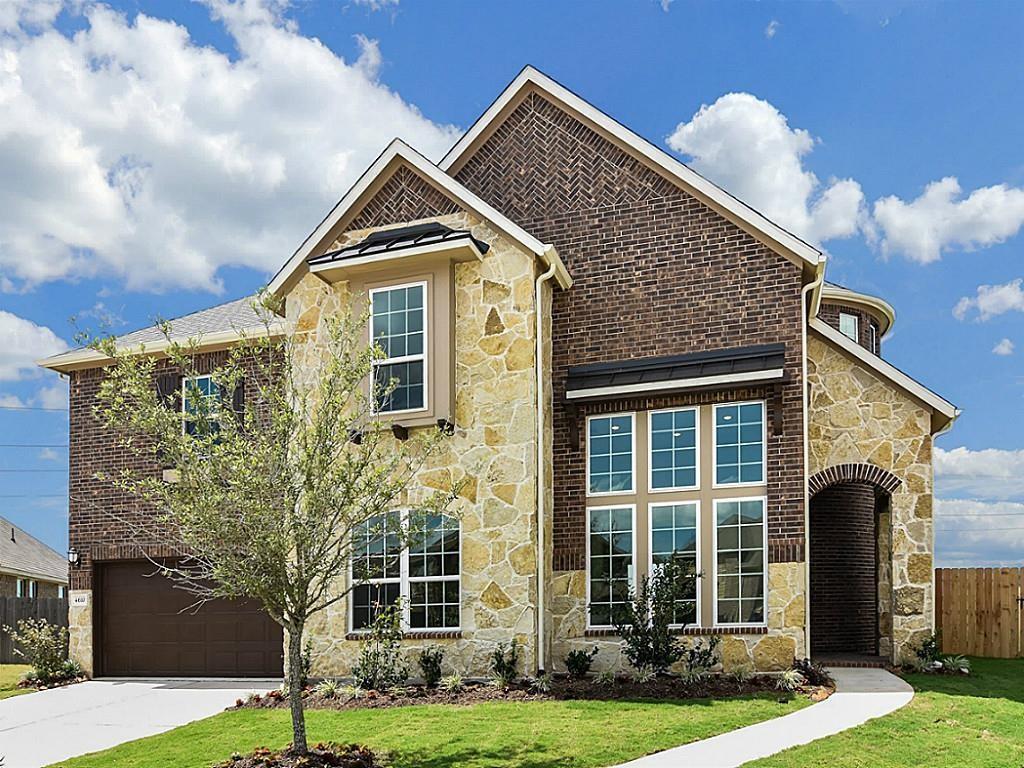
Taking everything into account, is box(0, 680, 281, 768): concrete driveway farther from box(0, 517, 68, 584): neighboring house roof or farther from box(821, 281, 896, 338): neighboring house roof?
box(0, 517, 68, 584): neighboring house roof

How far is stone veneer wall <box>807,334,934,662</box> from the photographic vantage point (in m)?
16.9

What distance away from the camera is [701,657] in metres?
14.4

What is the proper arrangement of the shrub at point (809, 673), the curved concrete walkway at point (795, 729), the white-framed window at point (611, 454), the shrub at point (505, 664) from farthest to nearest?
the white-framed window at point (611, 454), the shrub at point (505, 664), the shrub at point (809, 673), the curved concrete walkway at point (795, 729)

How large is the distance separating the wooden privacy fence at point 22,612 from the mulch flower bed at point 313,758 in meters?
16.9

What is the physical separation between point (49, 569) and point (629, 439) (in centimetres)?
2873

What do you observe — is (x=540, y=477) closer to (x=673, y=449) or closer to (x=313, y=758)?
(x=673, y=449)

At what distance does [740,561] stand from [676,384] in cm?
269

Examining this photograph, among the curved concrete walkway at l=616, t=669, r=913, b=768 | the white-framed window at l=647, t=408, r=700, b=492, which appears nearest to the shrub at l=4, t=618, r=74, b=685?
the white-framed window at l=647, t=408, r=700, b=492

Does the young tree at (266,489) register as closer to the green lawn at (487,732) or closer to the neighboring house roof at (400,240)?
the green lawn at (487,732)

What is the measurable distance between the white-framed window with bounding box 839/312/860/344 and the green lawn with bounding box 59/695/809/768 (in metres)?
12.1

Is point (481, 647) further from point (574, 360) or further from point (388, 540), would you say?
point (574, 360)

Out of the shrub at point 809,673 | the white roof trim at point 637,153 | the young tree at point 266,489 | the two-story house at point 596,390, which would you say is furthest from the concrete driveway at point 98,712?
the white roof trim at point 637,153

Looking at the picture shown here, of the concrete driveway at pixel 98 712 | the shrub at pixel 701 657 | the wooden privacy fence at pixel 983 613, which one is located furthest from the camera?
the wooden privacy fence at pixel 983 613

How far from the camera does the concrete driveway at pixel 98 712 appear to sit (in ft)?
45.0
